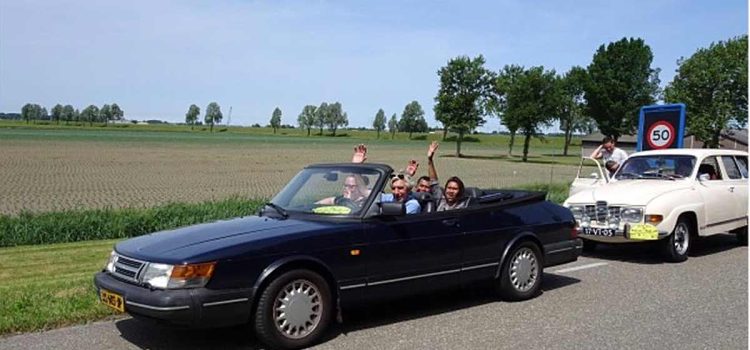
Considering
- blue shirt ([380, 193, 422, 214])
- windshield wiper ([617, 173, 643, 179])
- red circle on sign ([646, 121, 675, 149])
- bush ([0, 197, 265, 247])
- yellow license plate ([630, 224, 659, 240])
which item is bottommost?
bush ([0, 197, 265, 247])

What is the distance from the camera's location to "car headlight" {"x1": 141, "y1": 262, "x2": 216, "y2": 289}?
519 cm

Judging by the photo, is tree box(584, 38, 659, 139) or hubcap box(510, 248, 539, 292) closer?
hubcap box(510, 248, 539, 292)

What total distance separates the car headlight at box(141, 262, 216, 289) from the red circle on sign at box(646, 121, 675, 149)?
14.6 meters

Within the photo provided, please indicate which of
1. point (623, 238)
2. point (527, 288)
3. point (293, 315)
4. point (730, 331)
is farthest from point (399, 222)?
point (623, 238)

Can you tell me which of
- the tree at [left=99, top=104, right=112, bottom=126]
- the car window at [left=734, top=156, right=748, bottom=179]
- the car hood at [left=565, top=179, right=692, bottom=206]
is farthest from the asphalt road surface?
the tree at [left=99, top=104, right=112, bottom=126]

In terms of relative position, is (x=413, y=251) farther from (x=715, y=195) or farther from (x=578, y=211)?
(x=715, y=195)

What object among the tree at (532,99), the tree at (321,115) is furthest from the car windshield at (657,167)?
the tree at (321,115)

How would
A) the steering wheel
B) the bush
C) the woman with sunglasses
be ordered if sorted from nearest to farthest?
the steering wheel → the woman with sunglasses → the bush

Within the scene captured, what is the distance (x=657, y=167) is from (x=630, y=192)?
1.38 m

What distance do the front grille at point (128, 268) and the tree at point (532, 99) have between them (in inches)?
2604

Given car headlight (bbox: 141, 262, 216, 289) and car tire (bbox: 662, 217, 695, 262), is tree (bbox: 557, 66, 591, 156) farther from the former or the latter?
car headlight (bbox: 141, 262, 216, 289)

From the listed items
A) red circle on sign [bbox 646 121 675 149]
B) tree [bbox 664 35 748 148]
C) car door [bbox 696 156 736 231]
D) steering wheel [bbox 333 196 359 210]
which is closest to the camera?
steering wheel [bbox 333 196 359 210]

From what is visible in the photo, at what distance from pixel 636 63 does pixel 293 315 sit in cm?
6762

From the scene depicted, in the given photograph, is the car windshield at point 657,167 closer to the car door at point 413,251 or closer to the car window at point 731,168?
the car window at point 731,168
